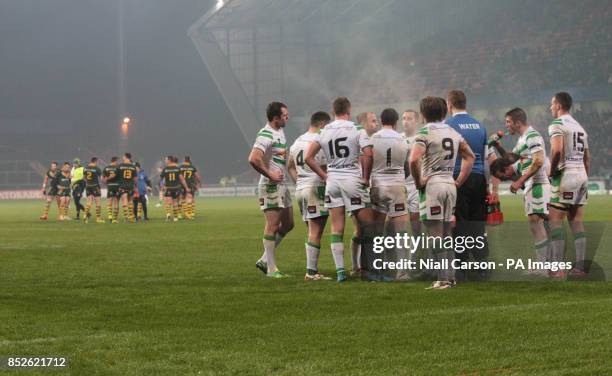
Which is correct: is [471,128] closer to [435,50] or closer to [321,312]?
[321,312]

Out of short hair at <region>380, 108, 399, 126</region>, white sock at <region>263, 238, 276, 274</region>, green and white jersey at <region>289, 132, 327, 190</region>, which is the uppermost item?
short hair at <region>380, 108, 399, 126</region>

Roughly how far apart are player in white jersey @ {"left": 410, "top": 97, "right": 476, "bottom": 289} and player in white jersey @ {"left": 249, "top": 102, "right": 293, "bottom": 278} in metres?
2.05

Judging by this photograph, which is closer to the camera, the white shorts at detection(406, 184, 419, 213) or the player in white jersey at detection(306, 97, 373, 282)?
the player in white jersey at detection(306, 97, 373, 282)

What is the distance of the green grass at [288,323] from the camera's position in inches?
261

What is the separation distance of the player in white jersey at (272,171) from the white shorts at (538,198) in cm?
305

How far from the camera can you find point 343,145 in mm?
11680

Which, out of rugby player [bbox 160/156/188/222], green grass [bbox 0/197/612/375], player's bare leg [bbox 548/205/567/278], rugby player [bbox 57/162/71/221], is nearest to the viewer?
green grass [bbox 0/197/612/375]

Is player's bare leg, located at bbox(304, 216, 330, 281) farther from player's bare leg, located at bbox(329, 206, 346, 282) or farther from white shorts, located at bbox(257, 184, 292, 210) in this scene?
white shorts, located at bbox(257, 184, 292, 210)

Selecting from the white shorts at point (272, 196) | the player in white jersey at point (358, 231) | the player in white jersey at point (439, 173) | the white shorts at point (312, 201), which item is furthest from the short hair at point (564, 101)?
the white shorts at point (272, 196)

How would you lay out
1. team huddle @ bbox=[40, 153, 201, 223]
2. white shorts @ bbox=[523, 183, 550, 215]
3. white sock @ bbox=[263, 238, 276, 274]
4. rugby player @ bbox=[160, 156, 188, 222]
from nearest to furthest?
white shorts @ bbox=[523, 183, 550, 215] → white sock @ bbox=[263, 238, 276, 274] → team huddle @ bbox=[40, 153, 201, 223] → rugby player @ bbox=[160, 156, 188, 222]

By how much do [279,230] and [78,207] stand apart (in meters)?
22.5

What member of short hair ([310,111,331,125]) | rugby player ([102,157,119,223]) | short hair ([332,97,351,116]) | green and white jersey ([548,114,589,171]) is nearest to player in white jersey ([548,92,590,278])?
green and white jersey ([548,114,589,171])

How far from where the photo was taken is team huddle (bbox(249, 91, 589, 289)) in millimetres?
10969

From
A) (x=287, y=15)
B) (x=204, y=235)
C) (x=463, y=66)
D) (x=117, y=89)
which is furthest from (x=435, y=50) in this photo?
(x=204, y=235)
